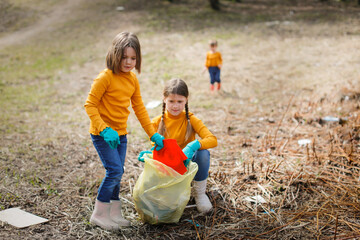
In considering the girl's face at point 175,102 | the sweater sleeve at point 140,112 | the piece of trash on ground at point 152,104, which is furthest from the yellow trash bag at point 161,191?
the piece of trash on ground at point 152,104

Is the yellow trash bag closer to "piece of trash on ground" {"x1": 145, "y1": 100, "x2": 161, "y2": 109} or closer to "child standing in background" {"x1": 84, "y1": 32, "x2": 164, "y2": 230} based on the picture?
"child standing in background" {"x1": 84, "y1": 32, "x2": 164, "y2": 230}

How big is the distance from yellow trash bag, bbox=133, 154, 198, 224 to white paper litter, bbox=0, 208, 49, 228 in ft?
2.87

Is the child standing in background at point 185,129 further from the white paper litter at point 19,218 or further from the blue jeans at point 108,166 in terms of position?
the white paper litter at point 19,218

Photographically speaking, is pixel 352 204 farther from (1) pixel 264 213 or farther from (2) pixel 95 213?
(2) pixel 95 213

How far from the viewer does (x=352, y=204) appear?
8.25 ft

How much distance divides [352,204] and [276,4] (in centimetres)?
1428

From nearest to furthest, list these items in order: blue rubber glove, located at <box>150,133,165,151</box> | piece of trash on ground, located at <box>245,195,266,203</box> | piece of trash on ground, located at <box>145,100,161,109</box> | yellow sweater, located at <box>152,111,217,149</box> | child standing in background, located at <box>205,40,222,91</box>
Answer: blue rubber glove, located at <box>150,133,165,151</box> < yellow sweater, located at <box>152,111,217,149</box> < piece of trash on ground, located at <box>245,195,266,203</box> < piece of trash on ground, located at <box>145,100,161,109</box> < child standing in background, located at <box>205,40,222,91</box>

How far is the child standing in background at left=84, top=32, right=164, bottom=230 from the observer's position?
7.38 feet

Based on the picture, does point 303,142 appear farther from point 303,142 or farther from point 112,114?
point 112,114

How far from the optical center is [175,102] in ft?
8.29

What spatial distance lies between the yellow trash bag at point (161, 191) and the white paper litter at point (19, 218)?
0.87 m

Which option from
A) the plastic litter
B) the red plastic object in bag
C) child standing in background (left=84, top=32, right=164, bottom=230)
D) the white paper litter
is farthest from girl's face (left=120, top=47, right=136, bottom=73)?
the plastic litter

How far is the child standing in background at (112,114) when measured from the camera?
2.25m

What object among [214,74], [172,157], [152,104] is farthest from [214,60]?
[172,157]
